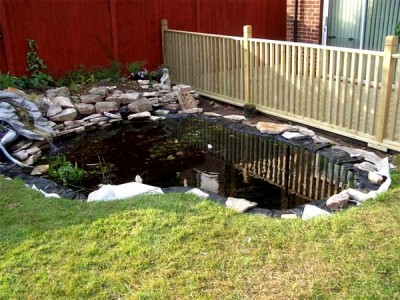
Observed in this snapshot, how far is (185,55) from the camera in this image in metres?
7.98

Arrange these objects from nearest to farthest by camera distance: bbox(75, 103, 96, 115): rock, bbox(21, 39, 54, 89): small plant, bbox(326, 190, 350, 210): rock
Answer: bbox(326, 190, 350, 210): rock
bbox(75, 103, 96, 115): rock
bbox(21, 39, 54, 89): small plant

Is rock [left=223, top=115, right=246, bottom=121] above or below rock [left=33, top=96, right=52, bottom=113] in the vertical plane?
below

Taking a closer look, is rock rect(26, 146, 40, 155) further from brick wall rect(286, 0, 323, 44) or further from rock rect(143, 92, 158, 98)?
brick wall rect(286, 0, 323, 44)

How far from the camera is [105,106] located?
6.83 metres

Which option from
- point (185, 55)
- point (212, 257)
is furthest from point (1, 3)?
point (212, 257)

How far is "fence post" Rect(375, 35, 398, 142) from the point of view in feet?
14.5

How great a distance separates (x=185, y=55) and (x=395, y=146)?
450cm

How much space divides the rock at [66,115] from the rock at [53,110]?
4 centimetres

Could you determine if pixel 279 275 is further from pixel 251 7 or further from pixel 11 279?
pixel 251 7

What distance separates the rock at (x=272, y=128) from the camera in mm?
5617

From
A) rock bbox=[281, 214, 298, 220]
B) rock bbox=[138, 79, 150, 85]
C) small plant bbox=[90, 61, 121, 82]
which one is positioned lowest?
rock bbox=[281, 214, 298, 220]

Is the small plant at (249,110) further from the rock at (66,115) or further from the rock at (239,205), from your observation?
the rock at (239,205)

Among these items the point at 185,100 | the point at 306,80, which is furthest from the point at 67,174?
the point at 306,80

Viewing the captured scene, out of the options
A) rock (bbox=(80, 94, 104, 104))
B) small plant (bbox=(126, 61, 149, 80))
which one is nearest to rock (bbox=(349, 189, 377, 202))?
rock (bbox=(80, 94, 104, 104))
